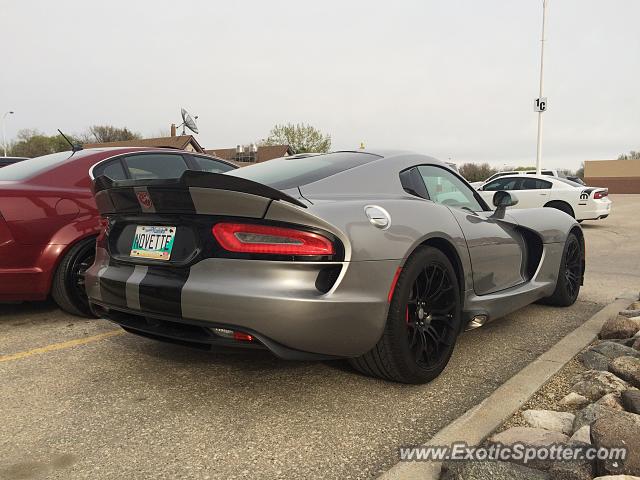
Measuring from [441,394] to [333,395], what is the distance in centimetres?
59

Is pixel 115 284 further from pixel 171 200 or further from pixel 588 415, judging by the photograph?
pixel 588 415

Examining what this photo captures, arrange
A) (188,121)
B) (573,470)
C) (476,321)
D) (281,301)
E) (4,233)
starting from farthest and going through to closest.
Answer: (188,121) < (4,233) < (476,321) < (281,301) < (573,470)

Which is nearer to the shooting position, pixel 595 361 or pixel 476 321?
pixel 595 361

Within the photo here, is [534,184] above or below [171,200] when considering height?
below

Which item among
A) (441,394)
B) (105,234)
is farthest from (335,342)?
(105,234)

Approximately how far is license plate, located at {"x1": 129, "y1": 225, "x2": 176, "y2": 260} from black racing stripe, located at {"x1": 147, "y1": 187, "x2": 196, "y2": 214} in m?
0.11

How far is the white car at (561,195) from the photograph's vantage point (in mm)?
13539

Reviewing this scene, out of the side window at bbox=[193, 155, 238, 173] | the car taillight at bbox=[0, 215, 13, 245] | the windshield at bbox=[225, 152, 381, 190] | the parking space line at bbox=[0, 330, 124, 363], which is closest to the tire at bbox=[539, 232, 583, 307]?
the windshield at bbox=[225, 152, 381, 190]

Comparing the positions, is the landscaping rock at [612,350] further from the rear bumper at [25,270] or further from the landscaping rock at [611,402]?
the rear bumper at [25,270]

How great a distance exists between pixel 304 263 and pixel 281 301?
0.66 ft

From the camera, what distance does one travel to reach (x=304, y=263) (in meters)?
2.39

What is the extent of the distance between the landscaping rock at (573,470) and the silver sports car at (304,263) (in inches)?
38.5

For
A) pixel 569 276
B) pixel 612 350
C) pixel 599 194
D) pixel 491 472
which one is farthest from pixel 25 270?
pixel 599 194

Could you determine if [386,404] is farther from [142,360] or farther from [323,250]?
[142,360]
